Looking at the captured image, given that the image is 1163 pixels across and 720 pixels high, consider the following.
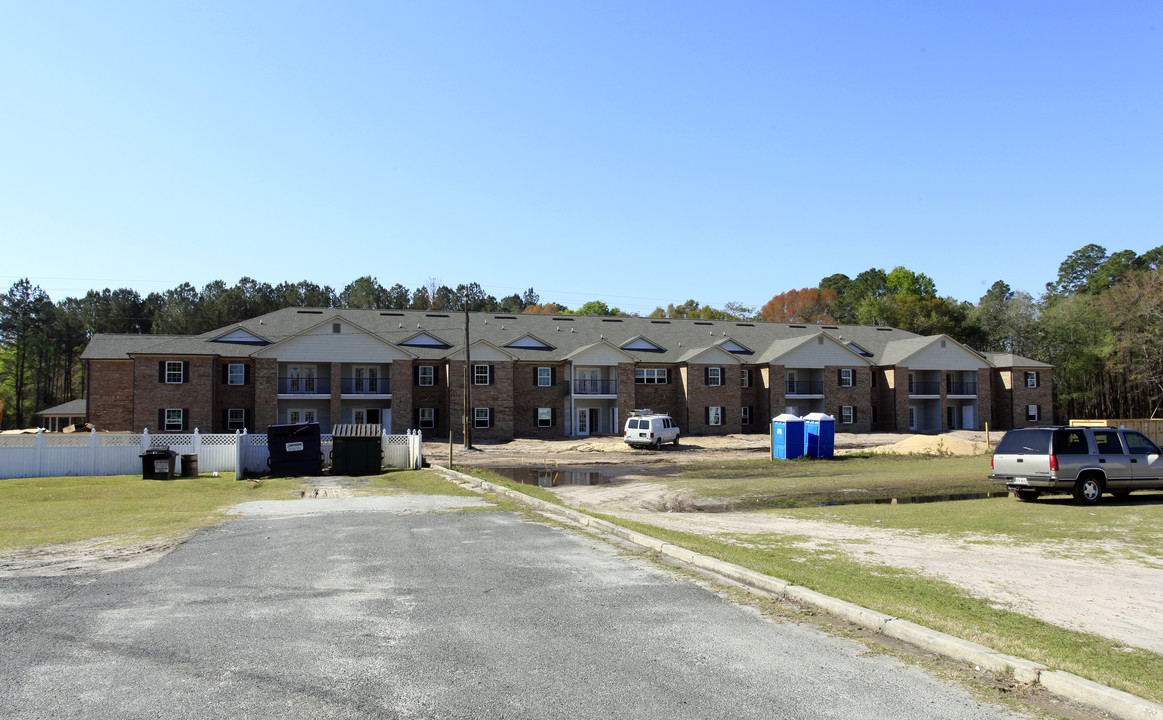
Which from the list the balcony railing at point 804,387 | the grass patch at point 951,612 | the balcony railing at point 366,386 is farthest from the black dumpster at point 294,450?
the balcony railing at point 804,387

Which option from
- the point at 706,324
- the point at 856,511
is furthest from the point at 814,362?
the point at 856,511

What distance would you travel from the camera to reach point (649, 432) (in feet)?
141

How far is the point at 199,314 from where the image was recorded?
79.7 m

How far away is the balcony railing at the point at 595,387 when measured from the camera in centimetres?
5294

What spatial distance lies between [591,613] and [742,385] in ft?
168

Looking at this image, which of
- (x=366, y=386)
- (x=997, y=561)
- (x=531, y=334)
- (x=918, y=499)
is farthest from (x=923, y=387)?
(x=997, y=561)

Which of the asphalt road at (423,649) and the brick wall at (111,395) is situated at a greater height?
the brick wall at (111,395)

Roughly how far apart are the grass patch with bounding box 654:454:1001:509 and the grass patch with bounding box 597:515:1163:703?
9519 millimetres

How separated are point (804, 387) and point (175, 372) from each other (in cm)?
4281

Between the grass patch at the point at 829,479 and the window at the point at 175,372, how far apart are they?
30290 millimetres

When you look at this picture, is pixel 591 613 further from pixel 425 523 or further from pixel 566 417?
pixel 566 417

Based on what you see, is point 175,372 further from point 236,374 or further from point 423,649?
point 423,649

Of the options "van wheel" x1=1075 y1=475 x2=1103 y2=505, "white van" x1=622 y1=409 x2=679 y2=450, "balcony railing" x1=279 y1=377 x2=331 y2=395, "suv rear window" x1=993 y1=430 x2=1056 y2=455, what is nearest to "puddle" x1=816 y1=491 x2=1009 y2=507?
"suv rear window" x1=993 y1=430 x2=1056 y2=455

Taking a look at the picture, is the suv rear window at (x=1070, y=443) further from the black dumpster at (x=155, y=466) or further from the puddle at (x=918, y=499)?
the black dumpster at (x=155, y=466)
